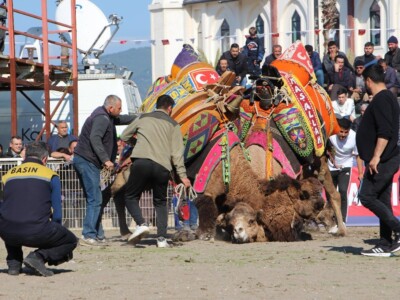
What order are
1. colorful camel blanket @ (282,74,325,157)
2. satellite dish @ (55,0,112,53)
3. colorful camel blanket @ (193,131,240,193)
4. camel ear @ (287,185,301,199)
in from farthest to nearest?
satellite dish @ (55,0,112,53) → colorful camel blanket @ (282,74,325,157) → colorful camel blanket @ (193,131,240,193) → camel ear @ (287,185,301,199)

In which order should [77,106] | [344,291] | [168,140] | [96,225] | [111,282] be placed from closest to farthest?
[344,291] < [111,282] < [168,140] < [96,225] < [77,106]

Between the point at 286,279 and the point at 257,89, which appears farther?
the point at 257,89

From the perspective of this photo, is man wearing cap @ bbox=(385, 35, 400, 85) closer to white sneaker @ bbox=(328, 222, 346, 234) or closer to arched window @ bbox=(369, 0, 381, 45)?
white sneaker @ bbox=(328, 222, 346, 234)

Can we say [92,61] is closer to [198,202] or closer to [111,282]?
[198,202]

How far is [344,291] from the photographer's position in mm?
10109

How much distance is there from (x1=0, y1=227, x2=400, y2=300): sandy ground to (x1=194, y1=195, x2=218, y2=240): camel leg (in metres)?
0.33

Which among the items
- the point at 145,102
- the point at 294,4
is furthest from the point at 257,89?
the point at 294,4


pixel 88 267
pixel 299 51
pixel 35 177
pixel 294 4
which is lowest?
pixel 88 267

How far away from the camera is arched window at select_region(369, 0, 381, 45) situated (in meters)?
50.3

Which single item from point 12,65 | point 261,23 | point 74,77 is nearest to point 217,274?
point 12,65

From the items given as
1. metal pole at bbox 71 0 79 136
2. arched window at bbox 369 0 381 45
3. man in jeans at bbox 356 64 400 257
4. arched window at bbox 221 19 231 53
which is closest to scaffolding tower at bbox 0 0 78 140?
metal pole at bbox 71 0 79 136

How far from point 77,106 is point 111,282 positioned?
557 inches

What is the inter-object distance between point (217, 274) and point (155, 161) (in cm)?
314

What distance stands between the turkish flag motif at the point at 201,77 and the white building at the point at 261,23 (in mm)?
30493
